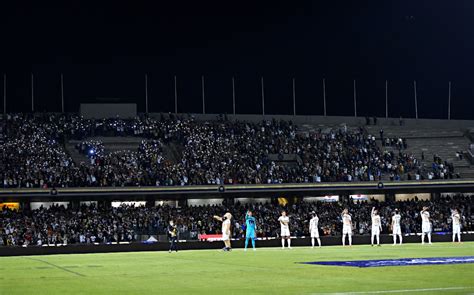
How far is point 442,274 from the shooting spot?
67.1 ft

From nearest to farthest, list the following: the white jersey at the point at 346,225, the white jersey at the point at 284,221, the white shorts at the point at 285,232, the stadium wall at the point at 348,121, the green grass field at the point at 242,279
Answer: the green grass field at the point at 242,279, the white jersey at the point at 284,221, the white shorts at the point at 285,232, the white jersey at the point at 346,225, the stadium wall at the point at 348,121

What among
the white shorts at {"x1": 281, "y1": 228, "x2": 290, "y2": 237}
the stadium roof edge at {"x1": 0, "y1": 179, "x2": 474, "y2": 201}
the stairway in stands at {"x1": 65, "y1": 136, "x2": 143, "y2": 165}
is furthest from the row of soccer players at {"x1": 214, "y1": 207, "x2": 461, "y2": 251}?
the stairway in stands at {"x1": 65, "y1": 136, "x2": 143, "y2": 165}

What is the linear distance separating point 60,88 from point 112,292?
6958 cm

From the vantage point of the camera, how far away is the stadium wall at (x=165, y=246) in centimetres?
4478

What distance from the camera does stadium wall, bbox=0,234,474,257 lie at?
147ft

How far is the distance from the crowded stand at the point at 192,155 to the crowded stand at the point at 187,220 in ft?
7.45

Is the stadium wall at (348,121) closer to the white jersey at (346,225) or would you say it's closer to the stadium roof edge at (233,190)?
the stadium roof edge at (233,190)

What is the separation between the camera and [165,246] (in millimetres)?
48062

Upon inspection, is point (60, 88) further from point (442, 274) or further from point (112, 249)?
point (442, 274)

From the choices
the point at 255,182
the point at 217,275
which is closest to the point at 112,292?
the point at 217,275

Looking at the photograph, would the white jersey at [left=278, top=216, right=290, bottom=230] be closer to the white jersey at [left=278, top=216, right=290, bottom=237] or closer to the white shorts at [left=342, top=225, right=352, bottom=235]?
the white jersey at [left=278, top=216, right=290, bottom=237]

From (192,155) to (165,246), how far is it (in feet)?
66.1

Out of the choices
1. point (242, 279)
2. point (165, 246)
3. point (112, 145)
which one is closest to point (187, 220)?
point (165, 246)

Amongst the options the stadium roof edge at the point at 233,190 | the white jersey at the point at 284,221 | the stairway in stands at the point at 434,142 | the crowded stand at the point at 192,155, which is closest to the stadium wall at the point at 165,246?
the white jersey at the point at 284,221
